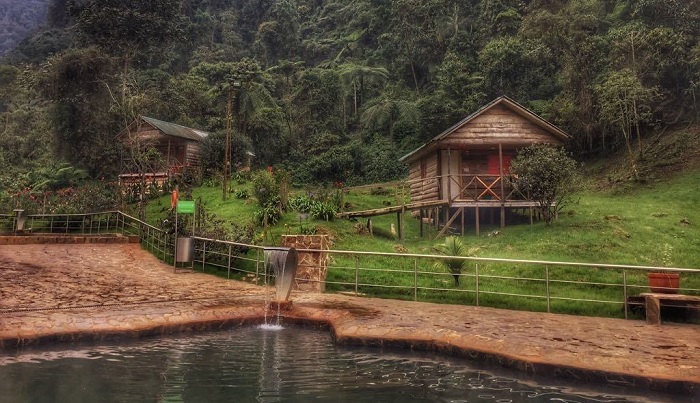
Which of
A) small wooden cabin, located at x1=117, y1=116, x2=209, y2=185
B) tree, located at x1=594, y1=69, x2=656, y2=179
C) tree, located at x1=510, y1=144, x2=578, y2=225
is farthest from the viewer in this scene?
small wooden cabin, located at x1=117, y1=116, x2=209, y2=185

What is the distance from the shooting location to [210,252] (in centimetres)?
1434

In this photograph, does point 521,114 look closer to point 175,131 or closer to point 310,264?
point 310,264

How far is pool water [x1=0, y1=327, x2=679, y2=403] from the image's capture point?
17.4ft

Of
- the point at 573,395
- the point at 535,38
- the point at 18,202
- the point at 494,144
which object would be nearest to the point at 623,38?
the point at 535,38

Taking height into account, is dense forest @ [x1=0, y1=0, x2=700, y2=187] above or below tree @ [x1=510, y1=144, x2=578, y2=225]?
above

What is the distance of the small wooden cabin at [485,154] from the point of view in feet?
67.6

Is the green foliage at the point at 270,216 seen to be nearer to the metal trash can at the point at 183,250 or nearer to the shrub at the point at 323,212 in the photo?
the shrub at the point at 323,212

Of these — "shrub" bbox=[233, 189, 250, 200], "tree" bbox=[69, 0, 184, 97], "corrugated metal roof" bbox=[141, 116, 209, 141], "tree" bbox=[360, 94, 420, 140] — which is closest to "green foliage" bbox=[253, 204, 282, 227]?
"shrub" bbox=[233, 189, 250, 200]

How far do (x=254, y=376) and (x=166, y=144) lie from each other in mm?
31156

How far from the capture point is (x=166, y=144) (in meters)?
34.1

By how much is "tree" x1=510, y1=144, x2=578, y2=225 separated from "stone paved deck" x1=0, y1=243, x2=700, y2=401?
9247 mm

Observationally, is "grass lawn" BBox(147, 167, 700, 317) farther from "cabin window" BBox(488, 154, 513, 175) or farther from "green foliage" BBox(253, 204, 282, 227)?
"cabin window" BBox(488, 154, 513, 175)

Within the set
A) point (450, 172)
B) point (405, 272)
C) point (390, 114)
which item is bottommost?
point (405, 272)

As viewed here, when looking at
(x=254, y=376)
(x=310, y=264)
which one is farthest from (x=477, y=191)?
(x=254, y=376)
